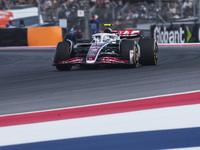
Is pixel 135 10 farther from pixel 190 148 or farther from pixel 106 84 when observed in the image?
pixel 190 148

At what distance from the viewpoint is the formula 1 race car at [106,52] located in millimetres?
9078

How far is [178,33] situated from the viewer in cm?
2075

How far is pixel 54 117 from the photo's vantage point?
353 centimetres

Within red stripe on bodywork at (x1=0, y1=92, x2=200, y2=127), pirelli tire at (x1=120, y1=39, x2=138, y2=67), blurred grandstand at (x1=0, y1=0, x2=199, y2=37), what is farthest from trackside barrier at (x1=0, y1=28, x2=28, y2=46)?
red stripe on bodywork at (x1=0, y1=92, x2=200, y2=127)

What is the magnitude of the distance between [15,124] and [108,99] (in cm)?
162

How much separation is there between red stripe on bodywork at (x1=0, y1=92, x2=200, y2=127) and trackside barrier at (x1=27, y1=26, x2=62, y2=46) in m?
18.5

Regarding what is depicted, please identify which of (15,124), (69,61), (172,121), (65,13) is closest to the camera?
(172,121)

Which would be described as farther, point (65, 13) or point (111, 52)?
point (65, 13)

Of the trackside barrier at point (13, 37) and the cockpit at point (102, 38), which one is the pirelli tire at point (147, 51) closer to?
the cockpit at point (102, 38)

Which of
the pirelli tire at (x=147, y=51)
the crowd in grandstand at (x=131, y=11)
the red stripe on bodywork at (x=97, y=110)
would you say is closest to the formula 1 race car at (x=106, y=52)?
the pirelli tire at (x=147, y=51)

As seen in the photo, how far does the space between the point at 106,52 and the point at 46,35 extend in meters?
13.2

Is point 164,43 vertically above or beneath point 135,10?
beneath

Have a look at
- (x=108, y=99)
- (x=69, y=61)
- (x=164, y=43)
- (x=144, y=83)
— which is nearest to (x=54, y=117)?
(x=108, y=99)

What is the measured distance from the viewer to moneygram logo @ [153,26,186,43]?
20672mm
